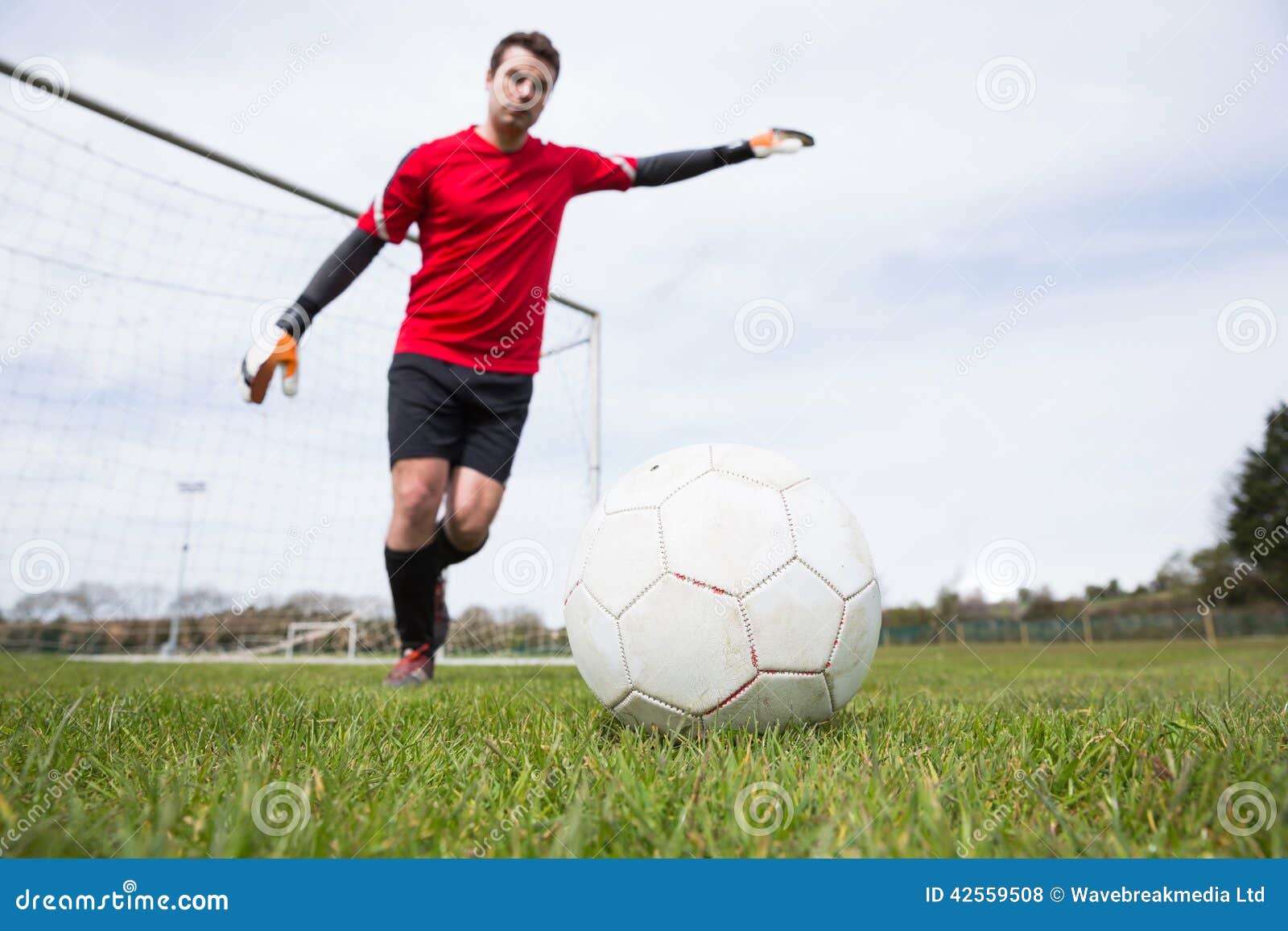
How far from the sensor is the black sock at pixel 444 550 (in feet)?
13.7

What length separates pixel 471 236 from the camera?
3.98 m

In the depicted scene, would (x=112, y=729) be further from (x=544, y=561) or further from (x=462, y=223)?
(x=544, y=561)

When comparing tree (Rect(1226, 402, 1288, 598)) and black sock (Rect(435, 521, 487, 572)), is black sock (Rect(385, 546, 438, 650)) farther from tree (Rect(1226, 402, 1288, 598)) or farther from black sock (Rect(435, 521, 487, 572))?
tree (Rect(1226, 402, 1288, 598))

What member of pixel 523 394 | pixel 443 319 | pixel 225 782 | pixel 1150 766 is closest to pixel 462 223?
pixel 443 319

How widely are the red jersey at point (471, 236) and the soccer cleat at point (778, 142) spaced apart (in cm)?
108

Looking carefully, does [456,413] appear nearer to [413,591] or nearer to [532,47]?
[413,591]

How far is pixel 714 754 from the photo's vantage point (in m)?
1.76

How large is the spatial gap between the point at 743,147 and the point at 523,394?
69.0 inches

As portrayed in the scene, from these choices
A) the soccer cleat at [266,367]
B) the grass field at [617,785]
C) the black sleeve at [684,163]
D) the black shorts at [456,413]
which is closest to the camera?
the grass field at [617,785]

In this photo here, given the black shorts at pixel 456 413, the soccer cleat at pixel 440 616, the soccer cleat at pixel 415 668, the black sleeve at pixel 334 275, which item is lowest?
the soccer cleat at pixel 415 668

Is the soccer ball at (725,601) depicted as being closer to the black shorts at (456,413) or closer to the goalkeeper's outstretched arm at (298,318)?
the black shorts at (456,413)

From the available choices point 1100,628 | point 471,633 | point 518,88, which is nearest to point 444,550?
point 518,88

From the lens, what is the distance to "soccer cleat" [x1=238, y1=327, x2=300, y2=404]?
348cm

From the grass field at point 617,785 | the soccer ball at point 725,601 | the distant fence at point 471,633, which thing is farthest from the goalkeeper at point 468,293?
the soccer ball at point 725,601
